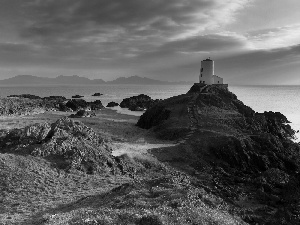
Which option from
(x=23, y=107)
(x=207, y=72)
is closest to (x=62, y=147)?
(x=207, y=72)

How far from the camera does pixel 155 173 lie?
33500mm

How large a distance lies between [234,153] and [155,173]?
12976 millimetres

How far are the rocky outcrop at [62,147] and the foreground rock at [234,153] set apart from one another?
8588 mm

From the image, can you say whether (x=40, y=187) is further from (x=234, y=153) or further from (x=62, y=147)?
(x=234, y=153)

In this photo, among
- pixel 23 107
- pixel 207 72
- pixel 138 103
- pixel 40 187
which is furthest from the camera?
pixel 138 103

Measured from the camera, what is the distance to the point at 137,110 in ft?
316

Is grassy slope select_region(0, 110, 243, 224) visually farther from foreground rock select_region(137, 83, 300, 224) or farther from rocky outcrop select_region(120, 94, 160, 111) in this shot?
rocky outcrop select_region(120, 94, 160, 111)

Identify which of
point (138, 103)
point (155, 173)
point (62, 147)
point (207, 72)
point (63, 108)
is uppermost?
point (207, 72)

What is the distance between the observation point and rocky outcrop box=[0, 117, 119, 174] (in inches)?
1220

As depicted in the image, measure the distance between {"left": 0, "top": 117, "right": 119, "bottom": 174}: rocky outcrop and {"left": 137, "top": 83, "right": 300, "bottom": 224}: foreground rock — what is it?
8.59m

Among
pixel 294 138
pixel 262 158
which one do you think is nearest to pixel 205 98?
pixel 294 138

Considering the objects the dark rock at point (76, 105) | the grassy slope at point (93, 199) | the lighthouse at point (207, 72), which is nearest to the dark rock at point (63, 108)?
the dark rock at point (76, 105)

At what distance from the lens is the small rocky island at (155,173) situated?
62.1 feet

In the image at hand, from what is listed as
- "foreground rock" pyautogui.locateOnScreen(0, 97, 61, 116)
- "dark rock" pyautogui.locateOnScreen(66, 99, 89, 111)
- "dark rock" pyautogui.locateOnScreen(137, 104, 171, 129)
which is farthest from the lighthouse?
"foreground rock" pyautogui.locateOnScreen(0, 97, 61, 116)
